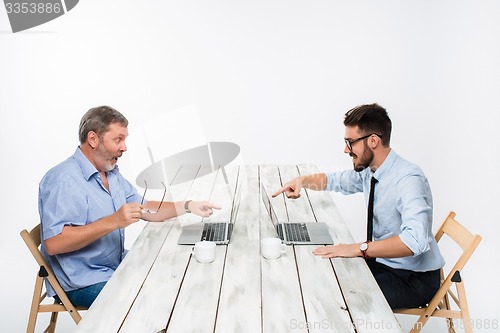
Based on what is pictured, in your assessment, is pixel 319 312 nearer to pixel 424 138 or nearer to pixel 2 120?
pixel 424 138

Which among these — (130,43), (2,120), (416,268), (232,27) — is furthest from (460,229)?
(2,120)

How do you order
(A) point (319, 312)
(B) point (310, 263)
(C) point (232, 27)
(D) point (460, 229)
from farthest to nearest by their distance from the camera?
(C) point (232, 27), (D) point (460, 229), (B) point (310, 263), (A) point (319, 312)

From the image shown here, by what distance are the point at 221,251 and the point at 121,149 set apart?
70cm

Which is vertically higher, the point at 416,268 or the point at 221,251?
the point at 221,251

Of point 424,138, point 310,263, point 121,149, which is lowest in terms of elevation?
point 424,138

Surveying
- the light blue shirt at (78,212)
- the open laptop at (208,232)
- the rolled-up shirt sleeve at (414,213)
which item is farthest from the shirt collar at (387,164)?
the light blue shirt at (78,212)

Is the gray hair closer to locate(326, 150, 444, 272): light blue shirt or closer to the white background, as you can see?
locate(326, 150, 444, 272): light blue shirt

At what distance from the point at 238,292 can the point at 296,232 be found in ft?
2.03

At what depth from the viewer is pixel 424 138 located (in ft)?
14.4

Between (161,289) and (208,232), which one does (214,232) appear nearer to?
(208,232)

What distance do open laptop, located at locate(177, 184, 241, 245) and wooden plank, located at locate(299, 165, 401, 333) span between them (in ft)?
1.43

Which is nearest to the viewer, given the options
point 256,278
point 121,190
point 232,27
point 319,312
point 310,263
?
point 319,312

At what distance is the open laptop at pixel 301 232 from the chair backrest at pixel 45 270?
2.90 ft

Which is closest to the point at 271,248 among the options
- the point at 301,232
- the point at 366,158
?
the point at 301,232
